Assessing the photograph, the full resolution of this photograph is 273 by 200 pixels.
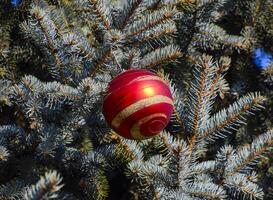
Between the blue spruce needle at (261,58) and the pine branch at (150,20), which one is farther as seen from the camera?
the blue spruce needle at (261,58)

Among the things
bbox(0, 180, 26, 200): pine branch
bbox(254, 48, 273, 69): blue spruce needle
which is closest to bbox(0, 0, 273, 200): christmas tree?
bbox(0, 180, 26, 200): pine branch

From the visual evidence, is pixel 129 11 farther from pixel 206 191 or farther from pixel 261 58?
pixel 261 58

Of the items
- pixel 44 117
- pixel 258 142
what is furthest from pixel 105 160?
pixel 258 142

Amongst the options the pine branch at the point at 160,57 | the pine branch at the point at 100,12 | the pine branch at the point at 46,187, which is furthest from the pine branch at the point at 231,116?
the pine branch at the point at 46,187

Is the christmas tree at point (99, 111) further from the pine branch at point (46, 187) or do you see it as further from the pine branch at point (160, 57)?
the pine branch at point (46, 187)

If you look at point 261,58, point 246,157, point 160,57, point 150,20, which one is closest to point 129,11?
point 150,20

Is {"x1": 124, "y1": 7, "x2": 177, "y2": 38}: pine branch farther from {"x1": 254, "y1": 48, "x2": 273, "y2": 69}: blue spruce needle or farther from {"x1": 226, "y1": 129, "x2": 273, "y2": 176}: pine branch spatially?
{"x1": 254, "y1": 48, "x2": 273, "y2": 69}: blue spruce needle

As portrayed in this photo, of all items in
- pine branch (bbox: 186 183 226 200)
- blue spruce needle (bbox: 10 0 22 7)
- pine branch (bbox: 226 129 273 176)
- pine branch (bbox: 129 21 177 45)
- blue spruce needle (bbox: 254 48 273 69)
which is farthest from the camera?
blue spruce needle (bbox: 254 48 273 69)
